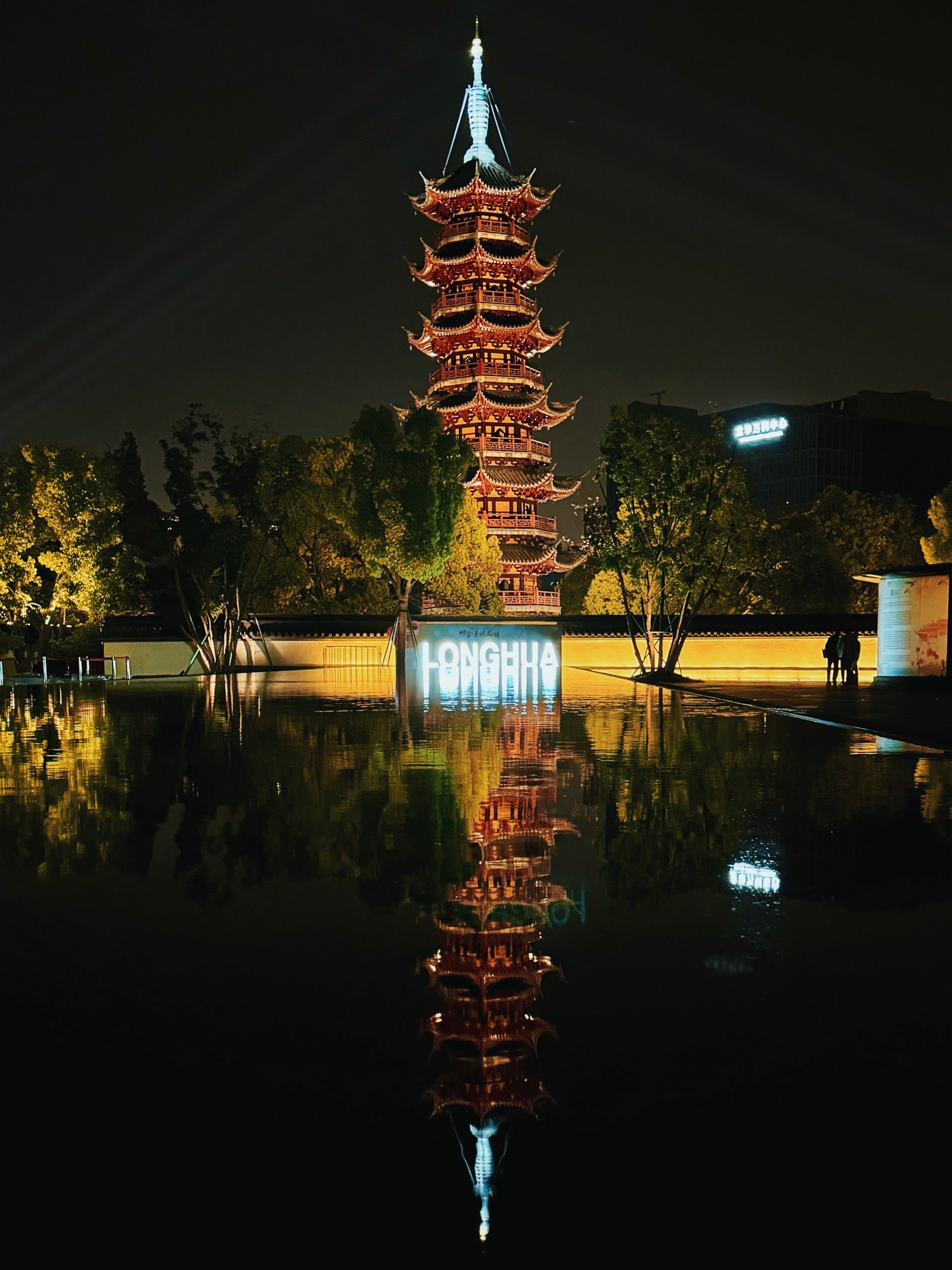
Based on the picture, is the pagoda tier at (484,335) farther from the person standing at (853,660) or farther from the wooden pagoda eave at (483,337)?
the person standing at (853,660)

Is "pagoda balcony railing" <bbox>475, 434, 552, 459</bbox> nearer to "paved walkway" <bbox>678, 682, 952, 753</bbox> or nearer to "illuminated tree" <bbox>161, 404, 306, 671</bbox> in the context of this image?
"illuminated tree" <bbox>161, 404, 306, 671</bbox>

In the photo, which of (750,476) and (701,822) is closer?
(701,822)

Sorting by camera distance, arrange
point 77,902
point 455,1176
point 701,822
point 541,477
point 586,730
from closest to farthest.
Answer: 1. point 455,1176
2. point 77,902
3. point 701,822
4. point 586,730
5. point 541,477

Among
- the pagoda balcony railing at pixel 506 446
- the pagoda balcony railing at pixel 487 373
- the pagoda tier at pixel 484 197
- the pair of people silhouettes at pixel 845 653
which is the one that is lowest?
the pair of people silhouettes at pixel 845 653

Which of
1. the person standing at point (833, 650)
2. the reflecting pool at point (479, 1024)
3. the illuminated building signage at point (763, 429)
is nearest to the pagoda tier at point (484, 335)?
the person standing at point (833, 650)

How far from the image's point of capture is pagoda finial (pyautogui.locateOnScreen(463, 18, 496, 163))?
57719 mm

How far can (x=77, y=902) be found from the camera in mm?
5500

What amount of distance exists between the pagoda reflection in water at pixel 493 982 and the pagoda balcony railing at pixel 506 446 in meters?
47.1

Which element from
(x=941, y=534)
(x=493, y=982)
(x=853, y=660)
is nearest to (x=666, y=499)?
(x=853, y=660)

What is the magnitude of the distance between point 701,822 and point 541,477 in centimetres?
4788

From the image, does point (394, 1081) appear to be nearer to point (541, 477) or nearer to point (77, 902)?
point (77, 902)

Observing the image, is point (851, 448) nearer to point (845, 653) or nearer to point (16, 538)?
point (845, 653)

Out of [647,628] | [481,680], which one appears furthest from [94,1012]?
[647,628]

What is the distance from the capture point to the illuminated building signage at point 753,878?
18.7ft
